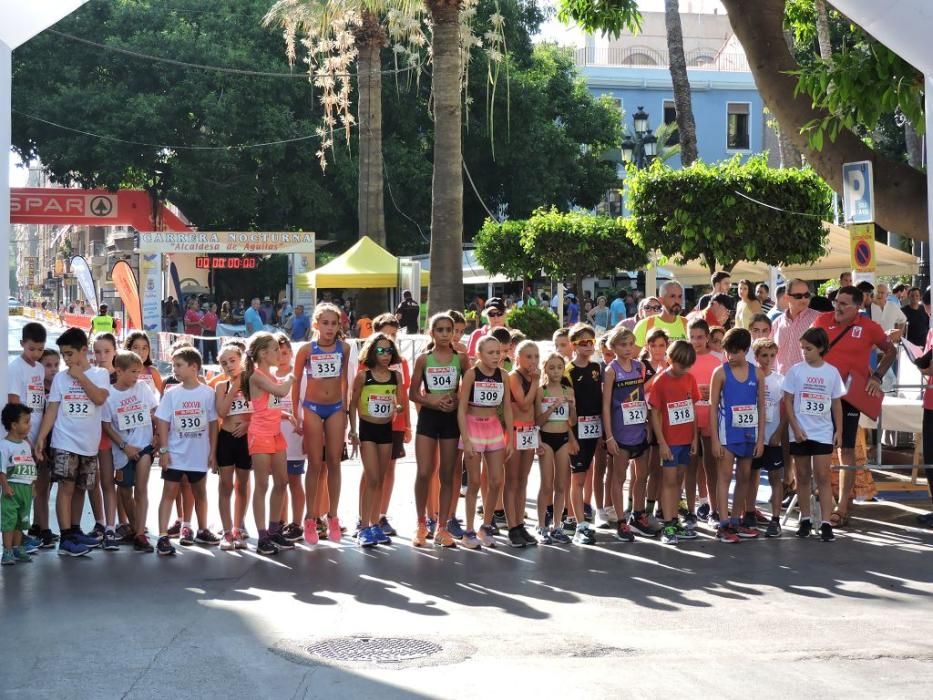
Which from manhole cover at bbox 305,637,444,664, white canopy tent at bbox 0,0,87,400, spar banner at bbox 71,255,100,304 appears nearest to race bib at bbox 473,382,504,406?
manhole cover at bbox 305,637,444,664

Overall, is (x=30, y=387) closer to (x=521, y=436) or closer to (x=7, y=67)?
(x=7, y=67)

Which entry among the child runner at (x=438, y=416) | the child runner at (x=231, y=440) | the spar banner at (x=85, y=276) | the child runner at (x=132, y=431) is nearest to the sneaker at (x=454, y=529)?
the child runner at (x=438, y=416)

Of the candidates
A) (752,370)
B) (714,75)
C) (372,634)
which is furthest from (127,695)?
(714,75)

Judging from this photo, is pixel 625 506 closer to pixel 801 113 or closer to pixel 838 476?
pixel 838 476

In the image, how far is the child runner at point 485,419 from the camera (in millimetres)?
9508

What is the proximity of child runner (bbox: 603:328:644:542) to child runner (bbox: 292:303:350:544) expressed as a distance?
6.83 feet

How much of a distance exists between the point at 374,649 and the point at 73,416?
149 inches

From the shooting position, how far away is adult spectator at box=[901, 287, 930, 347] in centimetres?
1596

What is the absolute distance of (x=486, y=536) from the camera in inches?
385

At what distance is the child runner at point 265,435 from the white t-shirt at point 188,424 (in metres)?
0.32

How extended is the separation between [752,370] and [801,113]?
8.27ft

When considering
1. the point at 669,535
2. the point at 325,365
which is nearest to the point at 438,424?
the point at 325,365

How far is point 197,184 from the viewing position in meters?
41.5

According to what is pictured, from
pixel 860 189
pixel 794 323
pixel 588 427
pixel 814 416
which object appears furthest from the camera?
pixel 794 323
